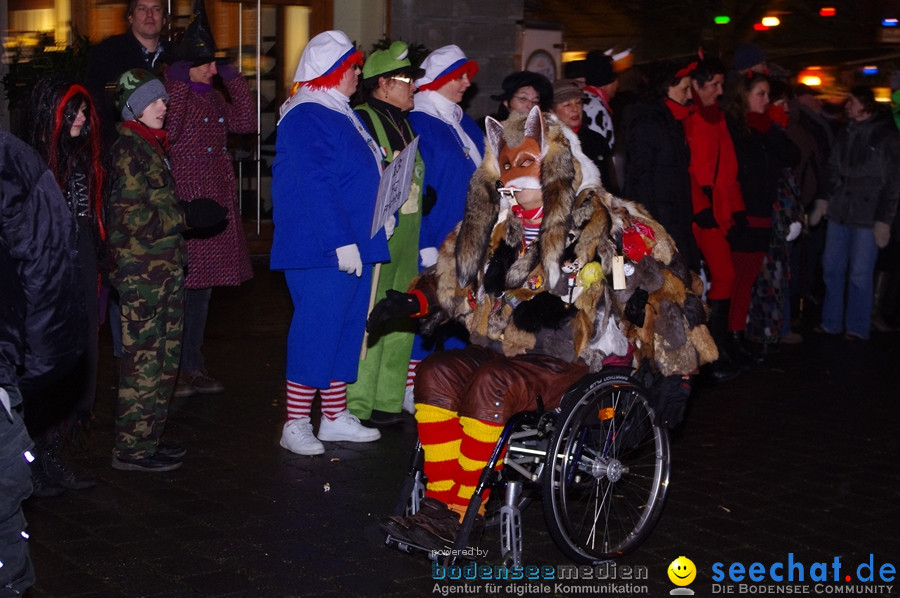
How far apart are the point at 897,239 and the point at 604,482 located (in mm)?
6420

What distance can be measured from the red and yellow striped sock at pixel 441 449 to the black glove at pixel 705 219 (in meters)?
3.78

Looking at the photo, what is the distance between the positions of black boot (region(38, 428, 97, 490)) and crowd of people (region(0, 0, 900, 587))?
0.07 feet

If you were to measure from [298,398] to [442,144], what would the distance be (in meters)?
1.79

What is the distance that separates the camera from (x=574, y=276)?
4844 mm

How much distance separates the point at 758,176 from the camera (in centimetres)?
872

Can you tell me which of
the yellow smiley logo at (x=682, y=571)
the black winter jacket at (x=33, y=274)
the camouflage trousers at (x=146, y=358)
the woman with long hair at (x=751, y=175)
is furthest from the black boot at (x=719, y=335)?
the black winter jacket at (x=33, y=274)

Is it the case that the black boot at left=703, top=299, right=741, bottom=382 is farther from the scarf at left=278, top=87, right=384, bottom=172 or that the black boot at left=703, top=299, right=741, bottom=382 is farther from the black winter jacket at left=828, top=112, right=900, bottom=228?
the scarf at left=278, top=87, right=384, bottom=172

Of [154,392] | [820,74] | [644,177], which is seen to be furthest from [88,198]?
[820,74]

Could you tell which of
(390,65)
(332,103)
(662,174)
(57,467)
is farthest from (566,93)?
(57,467)

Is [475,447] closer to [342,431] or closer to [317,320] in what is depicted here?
[317,320]

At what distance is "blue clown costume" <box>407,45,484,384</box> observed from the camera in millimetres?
7000

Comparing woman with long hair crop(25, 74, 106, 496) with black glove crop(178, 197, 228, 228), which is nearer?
woman with long hair crop(25, 74, 106, 496)

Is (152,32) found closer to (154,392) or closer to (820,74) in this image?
(154,392)

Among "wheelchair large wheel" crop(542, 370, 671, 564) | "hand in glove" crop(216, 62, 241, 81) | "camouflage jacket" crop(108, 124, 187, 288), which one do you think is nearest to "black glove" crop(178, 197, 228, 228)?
"camouflage jacket" crop(108, 124, 187, 288)
